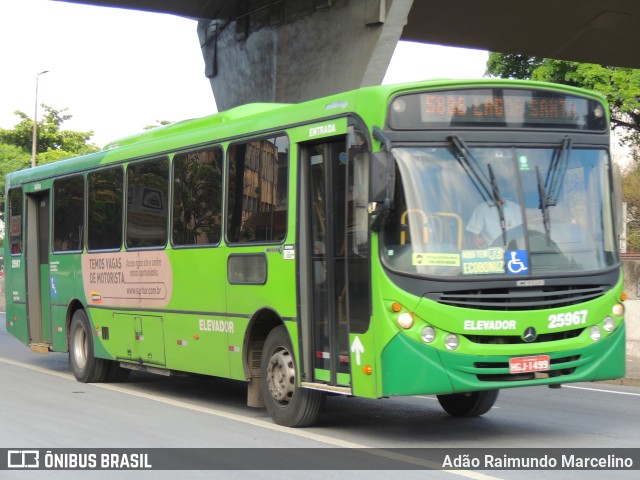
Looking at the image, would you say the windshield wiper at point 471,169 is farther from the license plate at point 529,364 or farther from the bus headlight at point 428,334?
the license plate at point 529,364

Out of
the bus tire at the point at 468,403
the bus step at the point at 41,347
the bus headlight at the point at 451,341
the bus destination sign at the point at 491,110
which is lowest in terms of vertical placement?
the bus tire at the point at 468,403

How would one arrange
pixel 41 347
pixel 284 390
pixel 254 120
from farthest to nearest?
pixel 41 347 → pixel 254 120 → pixel 284 390

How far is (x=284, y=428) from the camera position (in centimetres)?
1070

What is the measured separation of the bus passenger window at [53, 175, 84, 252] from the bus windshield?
7877 mm

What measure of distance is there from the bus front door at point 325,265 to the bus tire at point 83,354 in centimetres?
602

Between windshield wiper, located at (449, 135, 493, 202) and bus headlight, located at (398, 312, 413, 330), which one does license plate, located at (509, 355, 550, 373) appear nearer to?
bus headlight, located at (398, 312, 413, 330)

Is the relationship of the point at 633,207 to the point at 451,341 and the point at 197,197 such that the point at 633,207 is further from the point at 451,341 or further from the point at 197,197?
the point at 451,341

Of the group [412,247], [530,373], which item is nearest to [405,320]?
[412,247]

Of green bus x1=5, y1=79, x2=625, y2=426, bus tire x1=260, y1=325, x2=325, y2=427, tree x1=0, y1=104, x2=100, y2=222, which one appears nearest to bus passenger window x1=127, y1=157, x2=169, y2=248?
green bus x1=5, y1=79, x2=625, y2=426

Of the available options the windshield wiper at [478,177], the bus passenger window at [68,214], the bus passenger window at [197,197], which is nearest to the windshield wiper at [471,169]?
the windshield wiper at [478,177]

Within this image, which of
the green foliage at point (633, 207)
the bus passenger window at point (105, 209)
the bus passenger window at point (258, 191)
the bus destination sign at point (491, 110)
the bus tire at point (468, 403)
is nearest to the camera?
the bus destination sign at point (491, 110)

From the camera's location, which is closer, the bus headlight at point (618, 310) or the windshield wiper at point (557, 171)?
the windshield wiper at point (557, 171)

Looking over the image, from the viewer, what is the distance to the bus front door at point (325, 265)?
A: 9.98 metres

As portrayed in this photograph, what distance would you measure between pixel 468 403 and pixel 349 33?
10356mm
